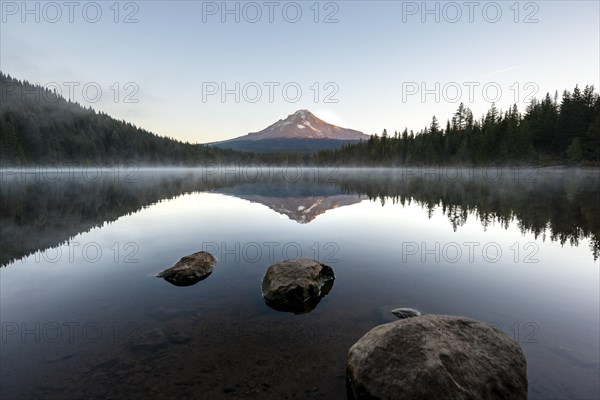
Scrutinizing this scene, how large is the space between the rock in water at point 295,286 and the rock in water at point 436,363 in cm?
382

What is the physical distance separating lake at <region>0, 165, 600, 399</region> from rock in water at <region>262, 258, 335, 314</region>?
0.40m

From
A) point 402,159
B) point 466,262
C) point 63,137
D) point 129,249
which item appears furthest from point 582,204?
point 63,137

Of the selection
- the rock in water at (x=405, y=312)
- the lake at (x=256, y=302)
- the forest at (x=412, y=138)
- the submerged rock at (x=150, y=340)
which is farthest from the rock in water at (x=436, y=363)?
the forest at (x=412, y=138)

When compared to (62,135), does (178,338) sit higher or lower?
lower

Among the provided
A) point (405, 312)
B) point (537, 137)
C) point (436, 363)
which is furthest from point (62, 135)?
point (537, 137)

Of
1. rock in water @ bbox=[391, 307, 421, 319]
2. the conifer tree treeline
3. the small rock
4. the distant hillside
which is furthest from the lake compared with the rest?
the distant hillside

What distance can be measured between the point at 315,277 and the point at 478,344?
584cm

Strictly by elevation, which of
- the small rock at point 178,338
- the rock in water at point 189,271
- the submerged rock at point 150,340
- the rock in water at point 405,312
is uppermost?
the rock in water at point 189,271

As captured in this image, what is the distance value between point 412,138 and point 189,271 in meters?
158

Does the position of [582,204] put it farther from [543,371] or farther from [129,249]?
[129,249]

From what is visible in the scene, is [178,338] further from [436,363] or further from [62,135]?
[62,135]

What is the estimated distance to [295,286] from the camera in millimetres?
10078

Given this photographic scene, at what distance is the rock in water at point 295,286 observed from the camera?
9.80 m

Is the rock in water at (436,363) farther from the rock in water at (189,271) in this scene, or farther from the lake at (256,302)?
the rock in water at (189,271)
